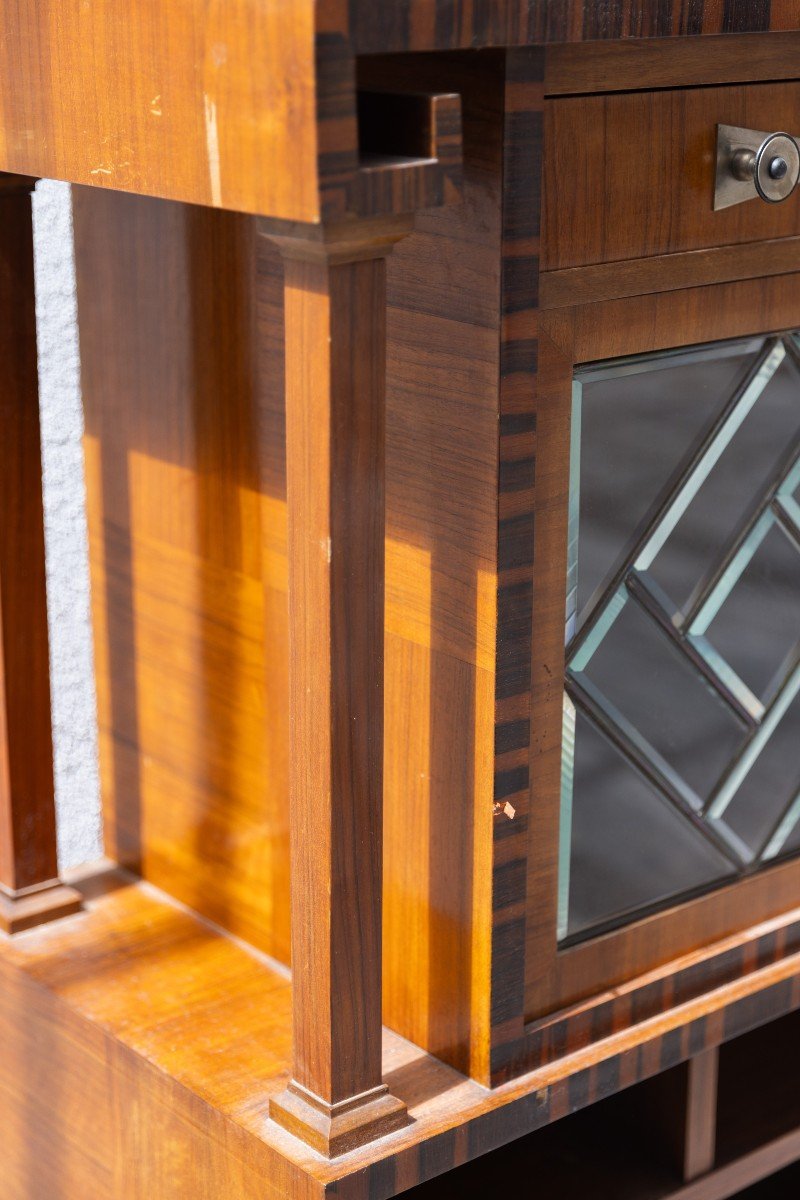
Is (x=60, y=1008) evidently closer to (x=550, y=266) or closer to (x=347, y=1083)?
(x=347, y=1083)

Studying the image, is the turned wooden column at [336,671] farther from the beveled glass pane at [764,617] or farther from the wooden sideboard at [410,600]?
the beveled glass pane at [764,617]

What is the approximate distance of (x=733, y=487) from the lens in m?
0.82

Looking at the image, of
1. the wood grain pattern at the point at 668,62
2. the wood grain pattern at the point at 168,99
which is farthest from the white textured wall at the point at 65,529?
the wood grain pattern at the point at 668,62

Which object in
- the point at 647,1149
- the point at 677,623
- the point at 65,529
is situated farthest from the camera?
the point at 65,529

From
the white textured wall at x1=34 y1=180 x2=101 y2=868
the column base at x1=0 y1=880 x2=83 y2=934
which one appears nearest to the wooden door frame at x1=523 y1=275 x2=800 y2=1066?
the column base at x1=0 y1=880 x2=83 y2=934

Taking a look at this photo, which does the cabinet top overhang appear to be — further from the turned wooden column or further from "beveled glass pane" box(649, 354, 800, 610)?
"beveled glass pane" box(649, 354, 800, 610)

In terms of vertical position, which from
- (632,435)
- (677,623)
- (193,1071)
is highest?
(632,435)

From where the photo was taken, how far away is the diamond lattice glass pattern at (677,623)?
0.77m

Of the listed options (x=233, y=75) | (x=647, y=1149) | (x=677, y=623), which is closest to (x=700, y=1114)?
(x=647, y=1149)

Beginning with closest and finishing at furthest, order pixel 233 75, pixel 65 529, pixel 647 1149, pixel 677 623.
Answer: pixel 233 75
pixel 677 623
pixel 647 1149
pixel 65 529

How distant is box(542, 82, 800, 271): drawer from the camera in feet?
2.27

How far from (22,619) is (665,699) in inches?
14.1

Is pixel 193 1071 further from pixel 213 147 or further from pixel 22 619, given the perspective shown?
pixel 213 147

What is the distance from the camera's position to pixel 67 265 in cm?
119
